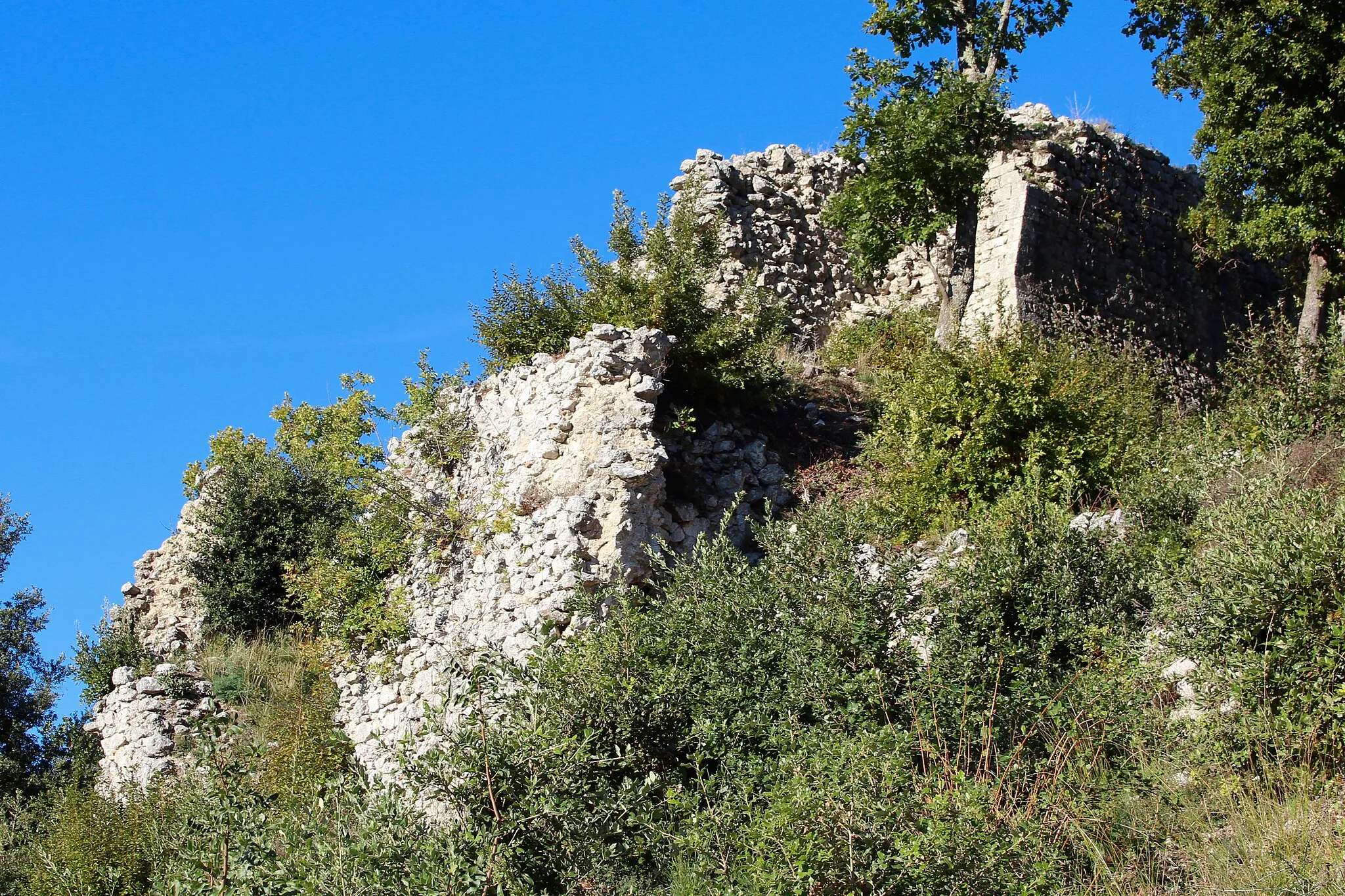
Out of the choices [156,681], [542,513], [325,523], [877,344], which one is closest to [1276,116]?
[877,344]

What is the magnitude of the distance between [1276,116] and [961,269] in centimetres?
437

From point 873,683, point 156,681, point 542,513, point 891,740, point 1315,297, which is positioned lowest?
point 891,740

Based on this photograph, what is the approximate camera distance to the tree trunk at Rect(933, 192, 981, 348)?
53.7ft

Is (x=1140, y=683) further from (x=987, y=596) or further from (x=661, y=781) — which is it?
(x=661, y=781)

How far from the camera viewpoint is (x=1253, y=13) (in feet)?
50.2

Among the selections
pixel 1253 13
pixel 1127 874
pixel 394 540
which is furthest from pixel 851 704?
pixel 1253 13

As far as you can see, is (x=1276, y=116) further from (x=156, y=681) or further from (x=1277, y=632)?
(x=156, y=681)

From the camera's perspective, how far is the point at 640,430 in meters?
11.8

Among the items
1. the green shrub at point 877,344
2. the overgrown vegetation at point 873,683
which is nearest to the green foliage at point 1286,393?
the overgrown vegetation at point 873,683

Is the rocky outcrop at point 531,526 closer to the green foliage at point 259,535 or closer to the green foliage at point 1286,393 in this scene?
the green foliage at point 259,535

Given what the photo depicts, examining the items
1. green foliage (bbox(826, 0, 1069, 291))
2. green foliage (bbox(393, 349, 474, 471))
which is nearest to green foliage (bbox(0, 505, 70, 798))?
green foliage (bbox(393, 349, 474, 471))

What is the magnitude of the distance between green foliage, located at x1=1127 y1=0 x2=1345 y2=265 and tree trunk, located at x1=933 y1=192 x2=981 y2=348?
324cm

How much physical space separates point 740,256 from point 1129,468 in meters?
7.39

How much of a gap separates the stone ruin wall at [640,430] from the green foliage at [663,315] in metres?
0.60
